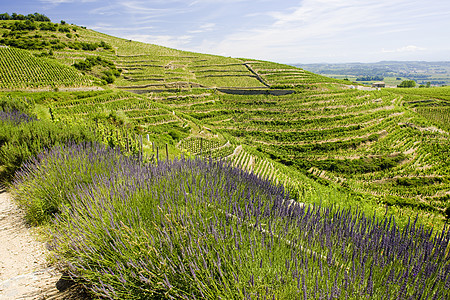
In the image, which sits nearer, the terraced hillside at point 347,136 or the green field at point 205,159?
the green field at point 205,159

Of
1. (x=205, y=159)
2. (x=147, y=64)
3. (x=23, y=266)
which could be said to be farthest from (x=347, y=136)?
(x=147, y=64)

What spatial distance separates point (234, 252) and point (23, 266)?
280 centimetres

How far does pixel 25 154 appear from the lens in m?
5.52

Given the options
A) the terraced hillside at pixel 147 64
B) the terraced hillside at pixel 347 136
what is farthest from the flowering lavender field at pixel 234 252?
the terraced hillside at pixel 147 64

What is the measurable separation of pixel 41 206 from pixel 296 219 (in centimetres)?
393

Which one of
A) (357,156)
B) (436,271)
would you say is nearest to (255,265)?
(436,271)

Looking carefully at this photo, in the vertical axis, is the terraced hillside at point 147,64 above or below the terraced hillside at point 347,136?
above

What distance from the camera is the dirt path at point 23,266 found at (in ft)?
8.96

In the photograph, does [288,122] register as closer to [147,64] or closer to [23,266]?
[147,64]

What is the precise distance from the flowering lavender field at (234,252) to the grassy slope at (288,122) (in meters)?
14.0

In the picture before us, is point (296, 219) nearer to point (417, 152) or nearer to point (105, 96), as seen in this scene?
point (105, 96)

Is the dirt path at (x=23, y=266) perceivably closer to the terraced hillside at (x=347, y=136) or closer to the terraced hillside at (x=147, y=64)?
the terraced hillside at (x=347, y=136)

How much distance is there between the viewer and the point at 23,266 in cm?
320

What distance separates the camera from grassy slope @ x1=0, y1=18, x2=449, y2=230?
3053 cm
